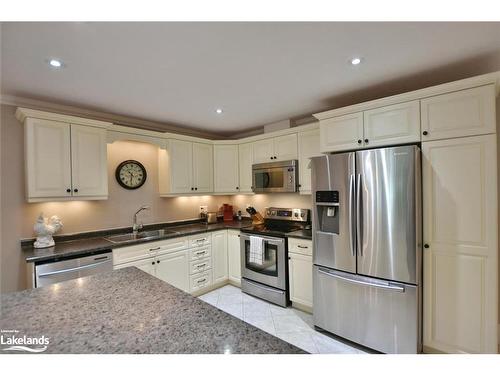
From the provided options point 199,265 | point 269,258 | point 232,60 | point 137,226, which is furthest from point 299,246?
point 137,226

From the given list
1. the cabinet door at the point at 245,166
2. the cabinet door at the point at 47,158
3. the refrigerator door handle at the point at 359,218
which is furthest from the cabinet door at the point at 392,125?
the cabinet door at the point at 47,158

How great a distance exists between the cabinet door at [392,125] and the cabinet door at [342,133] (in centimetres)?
6

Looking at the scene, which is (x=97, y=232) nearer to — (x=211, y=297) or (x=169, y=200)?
(x=169, y=200)

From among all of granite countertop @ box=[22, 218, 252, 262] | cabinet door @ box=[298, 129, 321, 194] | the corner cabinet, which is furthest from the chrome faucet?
cabinet door @ box=[298, 129, 321, 194]

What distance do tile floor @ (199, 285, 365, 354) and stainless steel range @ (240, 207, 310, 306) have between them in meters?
0.13

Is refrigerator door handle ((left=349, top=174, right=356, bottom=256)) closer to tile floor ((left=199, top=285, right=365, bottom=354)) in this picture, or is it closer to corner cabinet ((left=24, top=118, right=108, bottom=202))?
tile floor ((left=199, top=285, right=365, bottom=354))

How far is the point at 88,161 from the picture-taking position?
2.56 metres

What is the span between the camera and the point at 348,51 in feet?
5.41

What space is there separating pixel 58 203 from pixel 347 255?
313 cm

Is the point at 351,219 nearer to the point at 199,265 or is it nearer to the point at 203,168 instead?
the point at 199,265

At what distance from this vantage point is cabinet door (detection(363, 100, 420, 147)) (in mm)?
1971

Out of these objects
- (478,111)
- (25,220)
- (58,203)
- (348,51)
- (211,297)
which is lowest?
(211,297)
